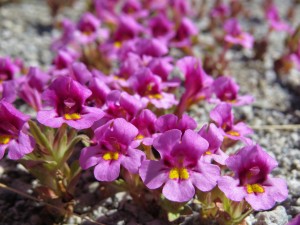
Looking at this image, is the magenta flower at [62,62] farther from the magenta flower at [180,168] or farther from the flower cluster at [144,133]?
Answer: the magenta flower at [180,168]

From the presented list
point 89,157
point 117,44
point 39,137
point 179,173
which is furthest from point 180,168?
point 117,44

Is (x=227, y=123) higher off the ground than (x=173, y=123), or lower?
lower

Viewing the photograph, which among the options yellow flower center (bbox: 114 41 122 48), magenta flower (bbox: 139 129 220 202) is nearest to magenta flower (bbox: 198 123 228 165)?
magenta flower (bbox: 139 129 220 202)

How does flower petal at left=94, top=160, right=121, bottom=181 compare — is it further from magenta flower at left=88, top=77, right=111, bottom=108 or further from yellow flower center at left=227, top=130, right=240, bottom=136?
yellow flower center at left=227, top=130, right=240, bottom=136

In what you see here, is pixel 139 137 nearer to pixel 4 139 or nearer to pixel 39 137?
pixel 39 137

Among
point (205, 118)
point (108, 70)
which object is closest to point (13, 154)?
point (205, 118)

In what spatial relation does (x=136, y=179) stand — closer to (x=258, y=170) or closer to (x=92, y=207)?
(x=92, y=207)

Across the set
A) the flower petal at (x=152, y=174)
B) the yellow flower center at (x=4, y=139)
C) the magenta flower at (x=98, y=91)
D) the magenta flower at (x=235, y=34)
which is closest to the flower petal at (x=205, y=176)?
the flower petal at (x=152, y=174)
